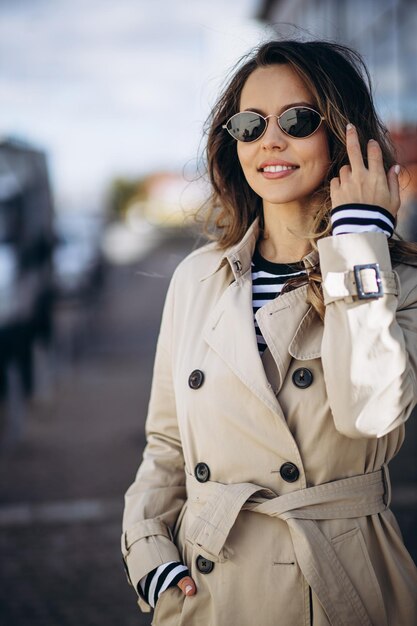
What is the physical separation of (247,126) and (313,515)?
1122 millimetres

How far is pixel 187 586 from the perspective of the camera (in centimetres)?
222

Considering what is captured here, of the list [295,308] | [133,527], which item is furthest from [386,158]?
[133,527]

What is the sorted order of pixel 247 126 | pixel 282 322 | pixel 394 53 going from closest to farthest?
pixel 282 322
pixel 247 126
pixel 394 53

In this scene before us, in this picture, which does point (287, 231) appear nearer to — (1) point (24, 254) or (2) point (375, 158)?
(2) point (375, 158)

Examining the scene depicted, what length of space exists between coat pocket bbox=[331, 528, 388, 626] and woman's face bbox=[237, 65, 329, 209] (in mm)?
985

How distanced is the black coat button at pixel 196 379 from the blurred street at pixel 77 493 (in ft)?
1.84

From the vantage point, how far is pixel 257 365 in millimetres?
2148

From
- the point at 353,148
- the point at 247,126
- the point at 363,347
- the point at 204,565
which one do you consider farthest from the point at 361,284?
the point at 204,565

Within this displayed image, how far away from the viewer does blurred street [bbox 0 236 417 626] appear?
439 cm

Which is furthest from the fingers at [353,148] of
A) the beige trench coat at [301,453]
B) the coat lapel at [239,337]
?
the coat lapel at [239,337]

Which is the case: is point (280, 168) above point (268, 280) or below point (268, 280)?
above

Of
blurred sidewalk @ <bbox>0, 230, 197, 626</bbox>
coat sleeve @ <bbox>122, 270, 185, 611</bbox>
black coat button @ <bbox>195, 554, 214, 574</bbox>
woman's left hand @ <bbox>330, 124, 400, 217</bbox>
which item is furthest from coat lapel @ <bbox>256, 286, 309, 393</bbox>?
blurred sidewalk @ <bbox>0, 230, 197, 626</bbox>

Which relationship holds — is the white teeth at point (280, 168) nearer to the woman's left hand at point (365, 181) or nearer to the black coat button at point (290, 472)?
the woman's left hand at point (365, 181)

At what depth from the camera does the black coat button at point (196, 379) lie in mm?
2246
